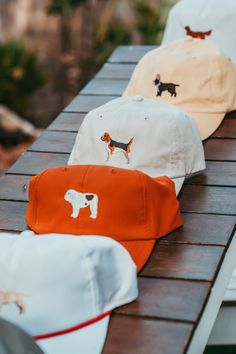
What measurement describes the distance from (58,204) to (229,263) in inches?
20.0

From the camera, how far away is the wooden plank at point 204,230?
7.51 feet

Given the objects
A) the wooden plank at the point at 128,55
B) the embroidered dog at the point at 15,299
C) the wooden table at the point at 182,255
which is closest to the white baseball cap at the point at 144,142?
the wooden table at the point at 182,255

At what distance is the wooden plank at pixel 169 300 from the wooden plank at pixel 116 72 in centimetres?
183

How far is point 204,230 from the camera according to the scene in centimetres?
235

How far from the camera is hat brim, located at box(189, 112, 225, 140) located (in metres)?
2.94

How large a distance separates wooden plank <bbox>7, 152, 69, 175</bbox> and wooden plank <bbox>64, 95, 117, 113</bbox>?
483 millimetres

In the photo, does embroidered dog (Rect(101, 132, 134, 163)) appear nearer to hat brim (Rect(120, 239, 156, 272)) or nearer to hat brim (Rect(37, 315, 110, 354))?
hat brim (Rect(120, 239, 156, 272))

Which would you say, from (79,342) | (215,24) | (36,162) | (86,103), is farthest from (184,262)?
(215,24)

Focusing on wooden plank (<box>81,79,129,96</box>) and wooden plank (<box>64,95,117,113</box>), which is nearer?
wooden plank (<box>64,95,117,113</box>)

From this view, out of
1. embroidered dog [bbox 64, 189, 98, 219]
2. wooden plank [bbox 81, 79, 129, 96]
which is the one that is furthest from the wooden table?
wooden plank [bbox 81, 79, 129, 96]

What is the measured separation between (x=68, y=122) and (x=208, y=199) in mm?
921

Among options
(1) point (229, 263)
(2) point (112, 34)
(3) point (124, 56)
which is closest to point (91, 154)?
(1) point (229, 263)

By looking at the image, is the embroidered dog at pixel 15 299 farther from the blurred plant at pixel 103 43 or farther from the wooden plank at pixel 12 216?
the blurred plant at pixel 103 43

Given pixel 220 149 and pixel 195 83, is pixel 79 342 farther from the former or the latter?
pixel 195 83
